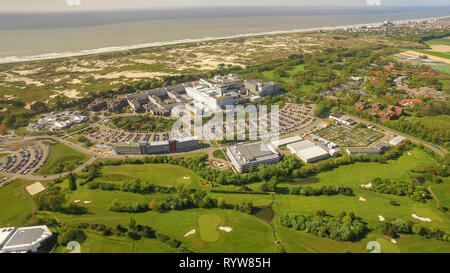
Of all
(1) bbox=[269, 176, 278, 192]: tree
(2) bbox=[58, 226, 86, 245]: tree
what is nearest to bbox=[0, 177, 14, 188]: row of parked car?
(2) bbox=[58, 226, 86, 245]: tree

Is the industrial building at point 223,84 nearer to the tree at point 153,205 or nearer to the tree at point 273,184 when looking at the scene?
the tree at point 273,184

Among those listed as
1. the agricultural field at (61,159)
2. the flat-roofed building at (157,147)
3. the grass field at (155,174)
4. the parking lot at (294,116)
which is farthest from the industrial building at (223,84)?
the agricultural field at (61,159)

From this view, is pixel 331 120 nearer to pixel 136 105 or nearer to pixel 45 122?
pixel 136 105

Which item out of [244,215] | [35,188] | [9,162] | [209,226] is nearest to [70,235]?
[35,188]

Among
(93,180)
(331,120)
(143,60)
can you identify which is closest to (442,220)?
(331,120)

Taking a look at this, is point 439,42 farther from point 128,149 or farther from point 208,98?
point 128,149

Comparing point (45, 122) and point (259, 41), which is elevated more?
point (259, 41)

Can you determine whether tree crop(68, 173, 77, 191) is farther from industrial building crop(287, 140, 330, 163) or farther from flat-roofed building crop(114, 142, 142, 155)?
industrial building crop(287, 140, 330, 163)
